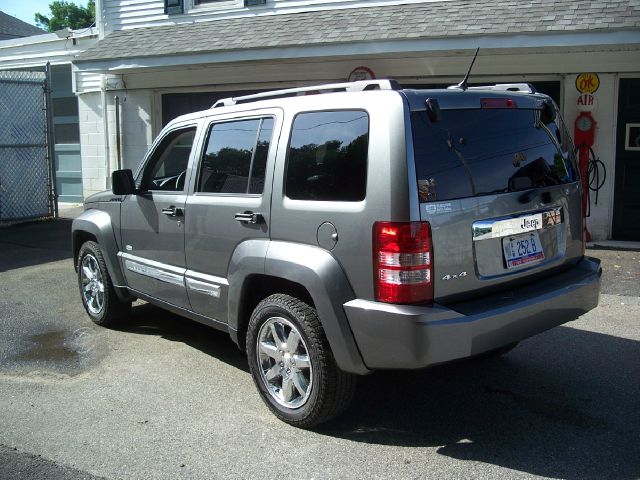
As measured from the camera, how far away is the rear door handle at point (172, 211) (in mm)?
4801

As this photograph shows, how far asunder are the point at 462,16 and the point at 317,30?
224 cm

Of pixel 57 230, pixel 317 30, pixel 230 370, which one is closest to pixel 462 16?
pixel 317 30

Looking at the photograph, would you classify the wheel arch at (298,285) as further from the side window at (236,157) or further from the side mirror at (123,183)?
the side mirror at (123,183)

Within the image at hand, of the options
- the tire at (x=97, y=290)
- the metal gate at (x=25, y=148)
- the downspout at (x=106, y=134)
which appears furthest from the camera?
the downspout at (x=106, y=134)

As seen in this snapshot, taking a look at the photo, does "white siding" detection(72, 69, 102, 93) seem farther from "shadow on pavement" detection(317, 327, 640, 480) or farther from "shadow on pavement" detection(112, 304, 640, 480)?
"shadow on pavement" detection(317, 327, 640, 480)

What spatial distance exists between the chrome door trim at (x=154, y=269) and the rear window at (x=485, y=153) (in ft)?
7.12

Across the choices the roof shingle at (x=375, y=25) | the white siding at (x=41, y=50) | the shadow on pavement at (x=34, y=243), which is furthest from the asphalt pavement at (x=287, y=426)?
the white siding at (x=41, y=50)

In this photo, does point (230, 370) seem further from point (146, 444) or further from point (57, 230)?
point (57, 230)

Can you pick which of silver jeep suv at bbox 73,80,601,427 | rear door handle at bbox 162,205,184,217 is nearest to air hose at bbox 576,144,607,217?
silver jeep suv at bbox 73,80,601,427

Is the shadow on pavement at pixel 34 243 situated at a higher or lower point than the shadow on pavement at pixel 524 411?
higher

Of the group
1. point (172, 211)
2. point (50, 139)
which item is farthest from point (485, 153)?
point (50, 139)

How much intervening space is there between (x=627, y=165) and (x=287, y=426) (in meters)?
7.40

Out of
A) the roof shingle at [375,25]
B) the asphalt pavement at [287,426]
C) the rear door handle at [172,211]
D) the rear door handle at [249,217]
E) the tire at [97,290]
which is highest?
the roof shingle at [375,25]

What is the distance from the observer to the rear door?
4.12 metres
